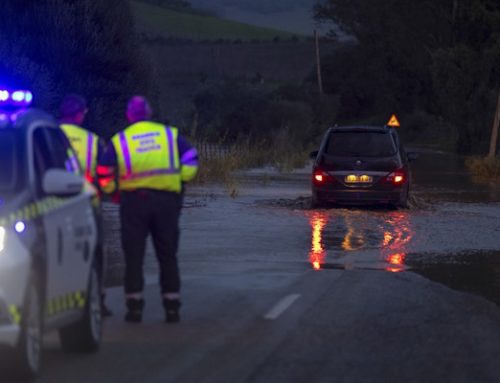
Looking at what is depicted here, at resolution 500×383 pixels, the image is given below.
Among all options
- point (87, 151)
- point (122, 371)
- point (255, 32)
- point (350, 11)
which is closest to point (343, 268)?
point (87, 151)

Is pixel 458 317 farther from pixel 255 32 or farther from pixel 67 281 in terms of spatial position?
pixel 255 32

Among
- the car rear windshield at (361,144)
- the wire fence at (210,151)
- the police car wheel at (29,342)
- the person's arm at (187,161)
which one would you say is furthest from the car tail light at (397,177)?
the police car wheel at (29,342)

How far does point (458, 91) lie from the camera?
6391 centimetres

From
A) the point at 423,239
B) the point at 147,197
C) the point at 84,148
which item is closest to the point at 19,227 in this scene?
the point at 147,197

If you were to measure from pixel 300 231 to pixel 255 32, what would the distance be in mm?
139290

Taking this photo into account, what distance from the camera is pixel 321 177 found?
2533cm

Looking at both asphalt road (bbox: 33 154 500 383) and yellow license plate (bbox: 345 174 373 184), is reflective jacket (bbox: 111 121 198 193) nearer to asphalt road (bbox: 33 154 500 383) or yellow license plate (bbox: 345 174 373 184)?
asphalt road (bbox: 33 154 500 383)

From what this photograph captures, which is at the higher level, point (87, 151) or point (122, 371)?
point (87, 151)

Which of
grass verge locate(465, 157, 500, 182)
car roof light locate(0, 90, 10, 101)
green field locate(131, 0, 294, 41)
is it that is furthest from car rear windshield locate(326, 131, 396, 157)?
green field locate(131, 0, 294, 41)

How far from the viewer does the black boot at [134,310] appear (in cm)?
1135

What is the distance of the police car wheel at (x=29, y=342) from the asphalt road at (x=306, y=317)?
26 centimetres

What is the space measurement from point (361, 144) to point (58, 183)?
17.3m

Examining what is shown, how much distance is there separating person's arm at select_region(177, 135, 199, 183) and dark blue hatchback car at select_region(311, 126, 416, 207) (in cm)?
1376

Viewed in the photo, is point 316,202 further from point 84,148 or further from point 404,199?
point 84,148
